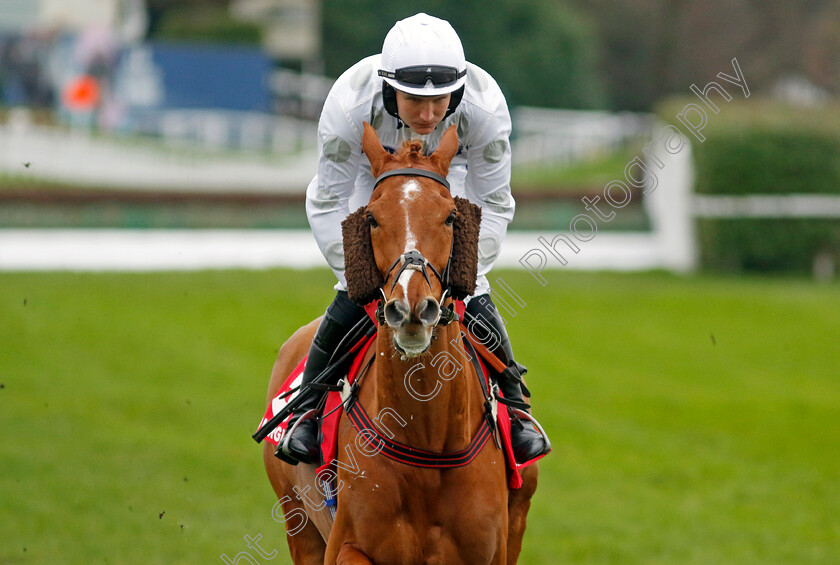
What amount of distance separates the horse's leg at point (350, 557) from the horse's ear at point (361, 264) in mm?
946

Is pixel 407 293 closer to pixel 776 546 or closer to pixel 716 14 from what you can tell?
pixel 776 546

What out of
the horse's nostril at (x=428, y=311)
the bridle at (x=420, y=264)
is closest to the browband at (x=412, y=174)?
the bridle at (x=420, y=264)

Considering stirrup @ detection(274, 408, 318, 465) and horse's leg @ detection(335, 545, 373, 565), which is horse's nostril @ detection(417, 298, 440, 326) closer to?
horse's leg @ detection(335, 545, 373, 565)

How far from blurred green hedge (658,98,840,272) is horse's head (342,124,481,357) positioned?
1398 centimetres

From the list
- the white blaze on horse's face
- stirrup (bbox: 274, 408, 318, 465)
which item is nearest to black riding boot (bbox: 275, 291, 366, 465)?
stirrup (bbox: 274, 408, 318, 465)

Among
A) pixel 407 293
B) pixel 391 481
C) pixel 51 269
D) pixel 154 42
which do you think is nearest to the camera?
pixel 407 293

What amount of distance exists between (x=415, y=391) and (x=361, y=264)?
0.54m

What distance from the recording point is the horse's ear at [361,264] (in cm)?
367

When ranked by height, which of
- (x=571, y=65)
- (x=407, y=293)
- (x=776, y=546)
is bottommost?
(x=571, y=65)

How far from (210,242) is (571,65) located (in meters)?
23.3

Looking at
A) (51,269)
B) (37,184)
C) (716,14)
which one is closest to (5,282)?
(51,269)

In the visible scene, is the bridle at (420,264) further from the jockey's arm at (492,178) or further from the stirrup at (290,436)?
the stirrup at (290,436)

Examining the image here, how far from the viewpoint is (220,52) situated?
29266mm

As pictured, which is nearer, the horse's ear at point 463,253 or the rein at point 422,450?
the horse's ear at point 463,253
